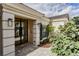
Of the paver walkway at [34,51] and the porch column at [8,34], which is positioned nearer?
the porch column at [8,34]

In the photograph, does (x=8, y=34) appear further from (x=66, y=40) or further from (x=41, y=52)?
(x=66, y=40)

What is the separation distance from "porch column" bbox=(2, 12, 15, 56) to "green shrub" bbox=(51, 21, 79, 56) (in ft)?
2.85

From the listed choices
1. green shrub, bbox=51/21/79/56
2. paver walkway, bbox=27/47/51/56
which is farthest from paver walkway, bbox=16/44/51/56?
green shrub, bbox=51/21/79/56

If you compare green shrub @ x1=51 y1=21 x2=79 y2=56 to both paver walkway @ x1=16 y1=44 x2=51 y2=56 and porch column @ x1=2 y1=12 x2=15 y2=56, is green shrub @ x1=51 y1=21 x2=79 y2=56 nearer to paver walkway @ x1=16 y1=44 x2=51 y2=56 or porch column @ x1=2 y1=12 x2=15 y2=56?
paver walkway @ x1=16 y1=44 x2=51 y2=56

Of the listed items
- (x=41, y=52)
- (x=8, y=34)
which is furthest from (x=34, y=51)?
(x=8, y=34)

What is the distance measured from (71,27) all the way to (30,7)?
3.16ft

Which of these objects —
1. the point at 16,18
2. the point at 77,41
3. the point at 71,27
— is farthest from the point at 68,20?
the point at 16,18

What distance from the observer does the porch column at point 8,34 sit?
2779 mm

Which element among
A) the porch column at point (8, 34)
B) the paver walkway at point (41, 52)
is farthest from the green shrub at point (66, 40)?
the porch column at point (8, 34)

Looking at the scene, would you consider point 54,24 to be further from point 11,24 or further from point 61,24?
point 11,24

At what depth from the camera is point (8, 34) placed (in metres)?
2.85

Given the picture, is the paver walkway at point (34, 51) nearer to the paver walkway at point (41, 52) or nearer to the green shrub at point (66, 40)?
the paver walkway at point (41, 52)

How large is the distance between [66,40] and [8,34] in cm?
121

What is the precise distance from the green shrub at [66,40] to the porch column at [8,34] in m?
0.87
